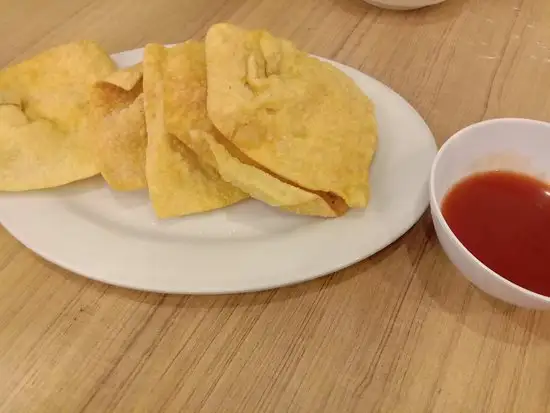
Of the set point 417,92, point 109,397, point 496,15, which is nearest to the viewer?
point 109,397

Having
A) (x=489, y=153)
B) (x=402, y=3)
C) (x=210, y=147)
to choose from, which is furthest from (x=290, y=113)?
(x=402, y=3)

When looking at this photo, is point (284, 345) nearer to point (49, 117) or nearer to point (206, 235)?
point (206, 235)

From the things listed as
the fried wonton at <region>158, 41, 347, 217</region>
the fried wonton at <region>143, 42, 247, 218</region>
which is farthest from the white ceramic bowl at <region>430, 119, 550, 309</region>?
the fried wonton at <region>143, 42, 247, 218</region>

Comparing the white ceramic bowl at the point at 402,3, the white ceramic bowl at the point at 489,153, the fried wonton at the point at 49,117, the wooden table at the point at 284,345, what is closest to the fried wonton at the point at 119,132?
the fried wonton at the point at 49,117

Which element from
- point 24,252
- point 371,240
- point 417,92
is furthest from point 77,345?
point 417,92

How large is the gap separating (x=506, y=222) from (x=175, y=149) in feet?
1.33

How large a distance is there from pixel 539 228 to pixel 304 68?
37 centimetres

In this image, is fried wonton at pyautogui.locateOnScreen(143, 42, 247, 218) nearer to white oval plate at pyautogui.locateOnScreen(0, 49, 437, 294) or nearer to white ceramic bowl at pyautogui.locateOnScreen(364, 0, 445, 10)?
white oval plate at pyautogui.locateOnScreen(0, 49, 437, 294)

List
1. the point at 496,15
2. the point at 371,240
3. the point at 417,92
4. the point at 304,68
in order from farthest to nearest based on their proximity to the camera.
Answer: the point at 496,15 → the point at 417,92 → the point at 304,68 → the point at 371,240

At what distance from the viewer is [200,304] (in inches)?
27.3

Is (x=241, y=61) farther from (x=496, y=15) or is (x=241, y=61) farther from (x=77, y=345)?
(x=496, y=15)

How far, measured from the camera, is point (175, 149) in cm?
75

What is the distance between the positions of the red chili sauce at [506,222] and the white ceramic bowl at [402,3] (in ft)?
1.60

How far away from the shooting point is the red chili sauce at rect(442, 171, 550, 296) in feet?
2.18
